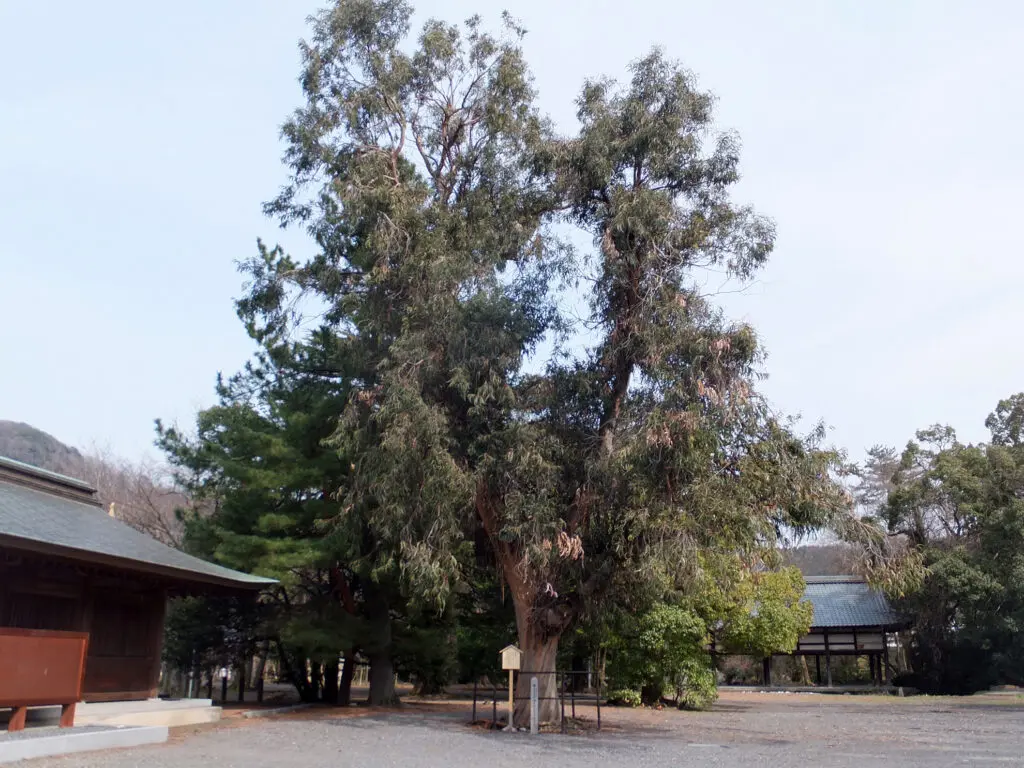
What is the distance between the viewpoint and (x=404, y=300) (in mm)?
17000

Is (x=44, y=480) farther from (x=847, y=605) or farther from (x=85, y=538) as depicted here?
(x=847, y=605)

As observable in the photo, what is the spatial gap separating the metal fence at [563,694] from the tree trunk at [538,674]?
3 centimetres

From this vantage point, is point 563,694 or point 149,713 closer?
point 149,713

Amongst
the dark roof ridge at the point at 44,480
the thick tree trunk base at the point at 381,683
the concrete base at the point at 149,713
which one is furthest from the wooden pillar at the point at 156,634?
the thick tree trunk base at the point at 381,683

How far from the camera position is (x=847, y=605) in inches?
1480

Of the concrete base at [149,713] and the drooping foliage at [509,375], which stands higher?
the drooping foliage at [509,375]

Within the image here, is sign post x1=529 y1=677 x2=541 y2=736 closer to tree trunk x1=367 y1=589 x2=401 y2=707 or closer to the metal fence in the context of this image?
the metal fence

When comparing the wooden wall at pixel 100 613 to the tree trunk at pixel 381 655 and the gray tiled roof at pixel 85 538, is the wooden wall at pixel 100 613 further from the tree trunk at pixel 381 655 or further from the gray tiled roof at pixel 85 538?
the tree trunk at pixel 381 655

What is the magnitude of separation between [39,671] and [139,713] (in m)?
3.46

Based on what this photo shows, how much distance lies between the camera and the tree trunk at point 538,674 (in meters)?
16.7

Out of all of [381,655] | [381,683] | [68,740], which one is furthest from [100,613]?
[381,683]

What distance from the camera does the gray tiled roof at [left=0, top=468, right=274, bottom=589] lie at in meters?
12.2

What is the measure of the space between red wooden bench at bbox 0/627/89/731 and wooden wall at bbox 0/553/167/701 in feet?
5.01

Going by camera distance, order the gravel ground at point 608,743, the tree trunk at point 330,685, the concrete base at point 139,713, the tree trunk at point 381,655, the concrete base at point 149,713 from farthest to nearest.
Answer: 1. the tree trunk at point 330,685
2. the tree trunk at point 381,655
3. the concrete base at point 149,713
4. the concrete base at point 139,713
5. the gravel ground at point 608,743
